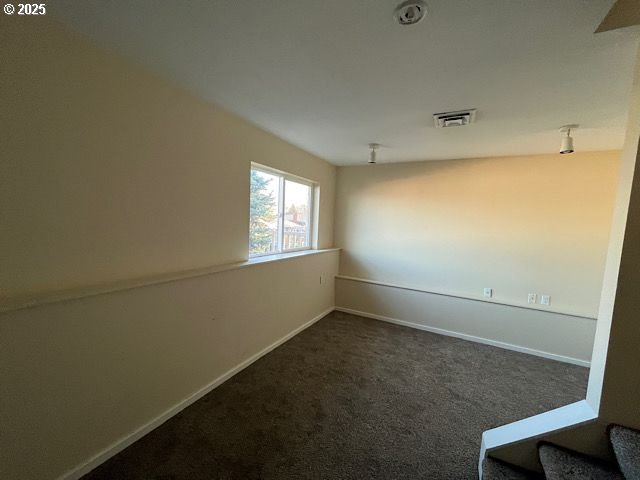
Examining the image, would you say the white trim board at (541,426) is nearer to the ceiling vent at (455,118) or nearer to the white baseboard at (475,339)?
the ceiling vent at (455,118)

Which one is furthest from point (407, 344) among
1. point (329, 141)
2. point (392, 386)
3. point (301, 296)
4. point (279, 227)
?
point (329, 141)

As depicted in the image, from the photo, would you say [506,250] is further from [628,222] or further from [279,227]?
[279,227]

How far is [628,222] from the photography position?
3.62ft

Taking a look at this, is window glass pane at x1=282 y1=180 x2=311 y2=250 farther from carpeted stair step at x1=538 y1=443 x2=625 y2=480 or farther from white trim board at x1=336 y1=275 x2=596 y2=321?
carpeted stair step at x1=538 y1=443 x2=625 y2=480

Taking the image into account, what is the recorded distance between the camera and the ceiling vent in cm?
201

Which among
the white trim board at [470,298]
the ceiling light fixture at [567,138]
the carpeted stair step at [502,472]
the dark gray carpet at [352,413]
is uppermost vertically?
the ceiling light fixture at [567,138]

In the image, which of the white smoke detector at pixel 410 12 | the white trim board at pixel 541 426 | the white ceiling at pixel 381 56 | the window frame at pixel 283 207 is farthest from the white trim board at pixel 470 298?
the white smoke detector at pixel 410 12

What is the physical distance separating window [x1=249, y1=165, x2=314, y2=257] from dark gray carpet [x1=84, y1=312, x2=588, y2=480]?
1217 millimetres

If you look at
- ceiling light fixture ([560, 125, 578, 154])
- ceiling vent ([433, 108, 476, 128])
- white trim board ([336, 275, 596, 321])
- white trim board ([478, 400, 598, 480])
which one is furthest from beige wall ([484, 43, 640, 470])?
white trim board ([336, 275, 596, 321])

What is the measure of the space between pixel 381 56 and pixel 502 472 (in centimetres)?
221

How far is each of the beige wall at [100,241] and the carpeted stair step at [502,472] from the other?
1.97 metres

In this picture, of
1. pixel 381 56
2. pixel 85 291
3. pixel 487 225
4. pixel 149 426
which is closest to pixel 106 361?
pixel 85 291

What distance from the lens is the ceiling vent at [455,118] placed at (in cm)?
201

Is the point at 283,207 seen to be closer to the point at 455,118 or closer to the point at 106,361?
the point at 455,118
